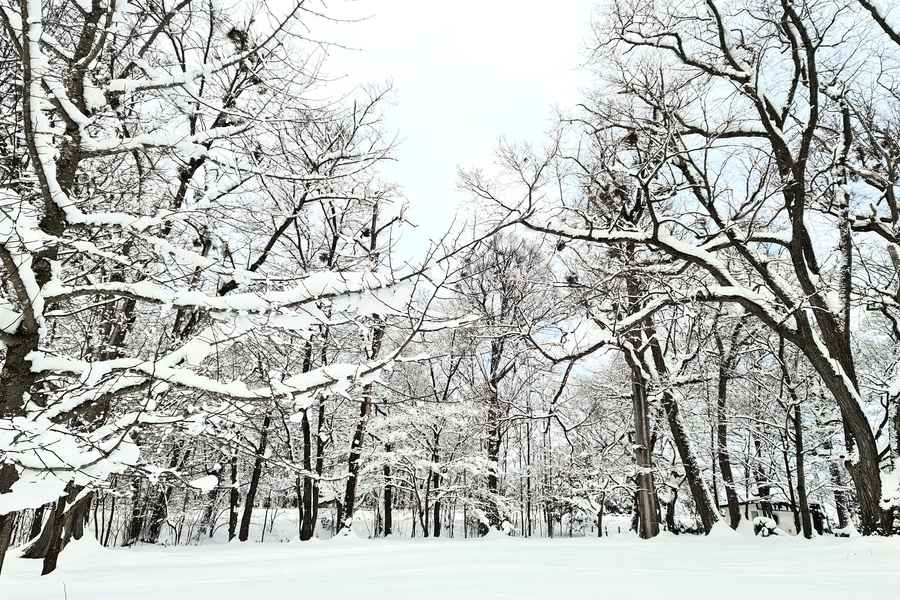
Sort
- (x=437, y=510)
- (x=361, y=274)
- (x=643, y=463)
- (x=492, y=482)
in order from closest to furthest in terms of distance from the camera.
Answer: (x=361, y=274), (x=643, y=463), (x=437, y=510), (x=492, y=482)

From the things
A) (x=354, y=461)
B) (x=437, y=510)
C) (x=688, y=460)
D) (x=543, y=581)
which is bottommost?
(x=437, y=510)

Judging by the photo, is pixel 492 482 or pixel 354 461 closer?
pixel 354 461

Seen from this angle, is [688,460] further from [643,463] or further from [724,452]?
[724,452]

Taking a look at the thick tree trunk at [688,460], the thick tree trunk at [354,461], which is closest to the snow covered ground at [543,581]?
the thick tree trunk at [688,460]

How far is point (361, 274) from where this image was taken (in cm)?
312

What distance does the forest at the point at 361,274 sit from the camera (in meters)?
3.07

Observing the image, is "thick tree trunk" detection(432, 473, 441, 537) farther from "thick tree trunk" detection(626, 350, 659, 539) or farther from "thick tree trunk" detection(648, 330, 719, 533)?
"thick tree trunk" detection(648, 330, 719, 533)

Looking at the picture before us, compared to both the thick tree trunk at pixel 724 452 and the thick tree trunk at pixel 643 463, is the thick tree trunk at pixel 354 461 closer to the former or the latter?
the thick tree trunk at pixel 643 463

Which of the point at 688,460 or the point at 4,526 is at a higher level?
the point at 688,460

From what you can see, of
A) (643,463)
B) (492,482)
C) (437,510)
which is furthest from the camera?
(492,482)

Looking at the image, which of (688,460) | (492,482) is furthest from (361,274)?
(492,482)

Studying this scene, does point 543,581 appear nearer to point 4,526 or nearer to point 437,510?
point 4,526

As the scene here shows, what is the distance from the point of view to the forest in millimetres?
3068

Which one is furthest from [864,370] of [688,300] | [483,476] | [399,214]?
[399,214]
